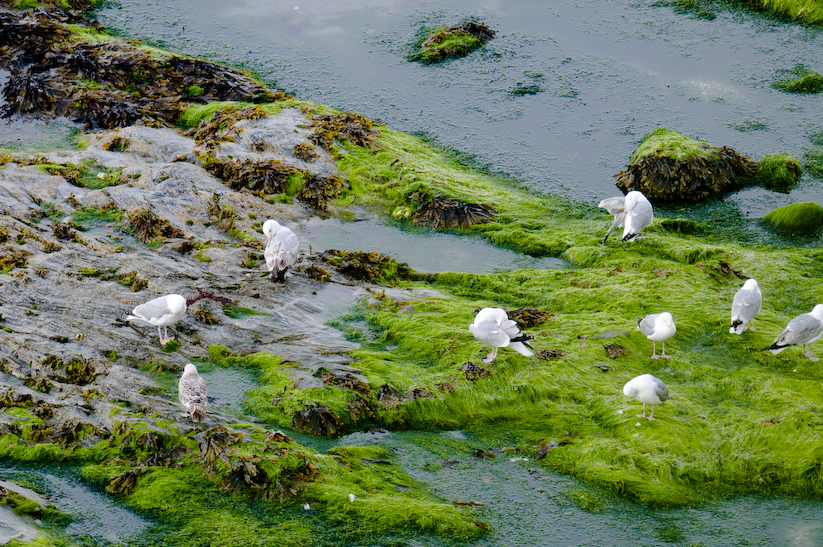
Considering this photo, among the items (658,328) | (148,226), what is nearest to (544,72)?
(148,226)

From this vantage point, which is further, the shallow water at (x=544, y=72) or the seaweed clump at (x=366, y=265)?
the shallow water at (x=544, y=72)

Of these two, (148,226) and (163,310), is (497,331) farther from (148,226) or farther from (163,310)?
(148,226)

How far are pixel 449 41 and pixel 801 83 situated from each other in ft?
25.0

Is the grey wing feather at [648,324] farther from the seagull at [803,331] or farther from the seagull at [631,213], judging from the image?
the seagull at [631,213]

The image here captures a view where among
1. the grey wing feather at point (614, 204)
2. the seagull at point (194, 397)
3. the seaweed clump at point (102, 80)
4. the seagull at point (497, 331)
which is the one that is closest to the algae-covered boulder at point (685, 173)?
the grey wing feather at point (614, 204)

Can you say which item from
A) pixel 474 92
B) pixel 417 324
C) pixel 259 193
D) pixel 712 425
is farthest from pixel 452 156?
pixel 712 425

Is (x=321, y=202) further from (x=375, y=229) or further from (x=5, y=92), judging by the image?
(x=5, y=92)

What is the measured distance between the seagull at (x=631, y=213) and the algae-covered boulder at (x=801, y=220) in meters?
2.40

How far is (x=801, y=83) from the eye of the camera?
14.8 metres

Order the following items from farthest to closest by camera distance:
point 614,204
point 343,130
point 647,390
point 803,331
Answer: point 343,130 → point 614,204 → point 803,331 → point 647,390

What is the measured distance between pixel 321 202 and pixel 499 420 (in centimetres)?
565

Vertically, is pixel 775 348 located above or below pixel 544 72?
below

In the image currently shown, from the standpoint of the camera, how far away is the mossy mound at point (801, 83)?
14781 mm

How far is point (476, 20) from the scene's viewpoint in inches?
712
